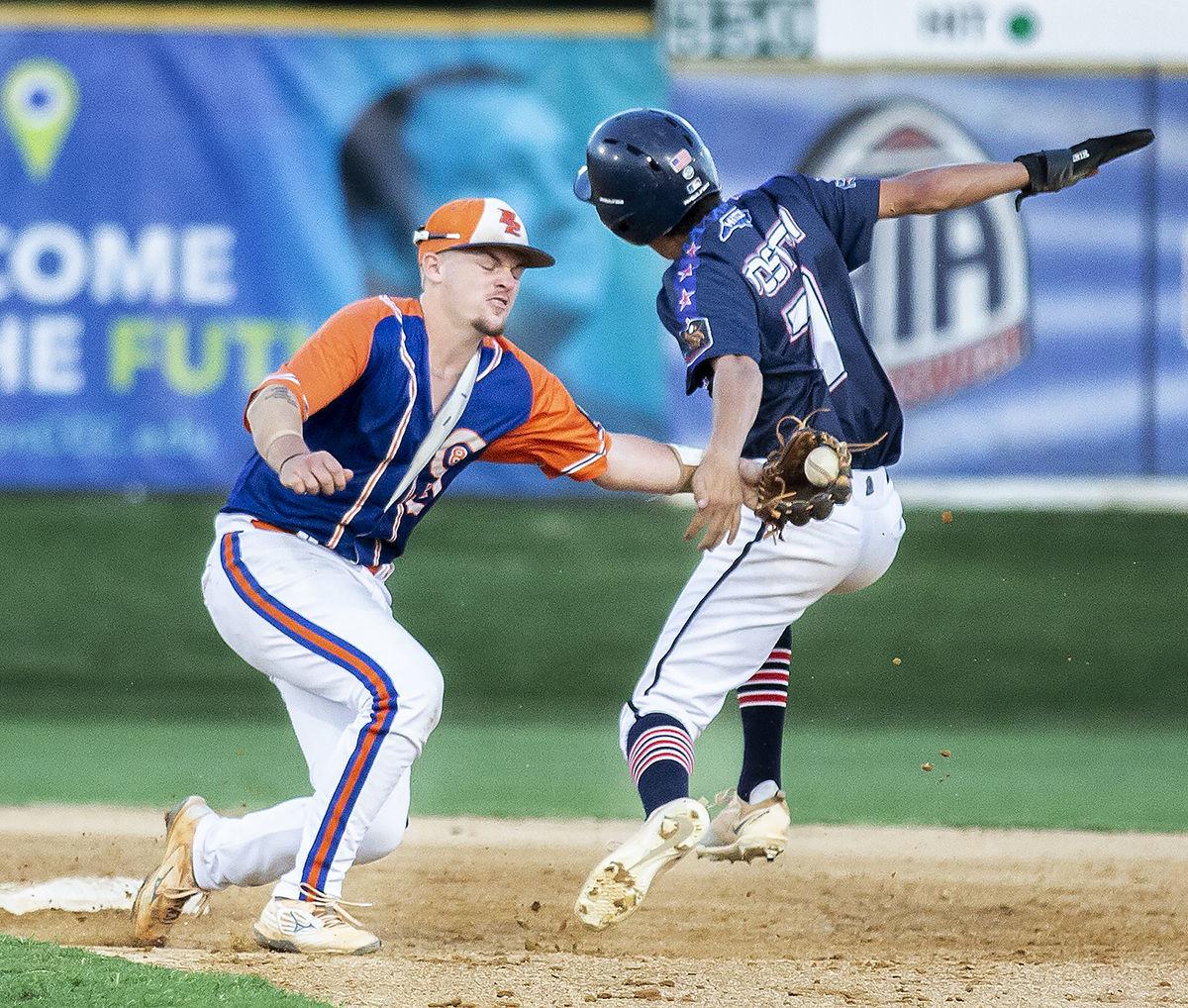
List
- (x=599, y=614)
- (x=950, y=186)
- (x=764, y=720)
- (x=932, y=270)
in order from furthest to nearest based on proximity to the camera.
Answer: (x=599, y=614) → (x=932, y=270) → (x=764, y=720) → (x=950, y=186)

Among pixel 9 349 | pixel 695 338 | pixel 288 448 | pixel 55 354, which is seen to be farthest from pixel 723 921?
pixel 9 349

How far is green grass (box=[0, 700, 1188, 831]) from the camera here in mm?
6375

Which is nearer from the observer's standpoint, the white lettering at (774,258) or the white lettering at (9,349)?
the white lettering at (774,258)

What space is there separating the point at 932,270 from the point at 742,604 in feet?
17.9

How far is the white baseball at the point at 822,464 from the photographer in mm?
4012

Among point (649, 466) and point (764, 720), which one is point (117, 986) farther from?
point (764, 720)

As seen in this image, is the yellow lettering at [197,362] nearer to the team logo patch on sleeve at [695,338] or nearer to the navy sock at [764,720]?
the navy sock at [764,720]

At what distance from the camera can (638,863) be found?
3.78 m

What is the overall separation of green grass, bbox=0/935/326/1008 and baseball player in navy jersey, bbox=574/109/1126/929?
39.4 inches

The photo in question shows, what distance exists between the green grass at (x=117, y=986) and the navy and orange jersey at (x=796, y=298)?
1.65 m

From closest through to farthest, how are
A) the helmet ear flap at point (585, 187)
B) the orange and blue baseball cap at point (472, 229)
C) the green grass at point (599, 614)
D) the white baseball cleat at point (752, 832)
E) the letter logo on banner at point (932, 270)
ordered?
the orange and blue baseball cap at point (472, 229), the helmet ear flap at point (585, 187), the white baseball cleat at point (752, 832), the green grass at point (599, 614), the letter logo on banner at point (932, 270)

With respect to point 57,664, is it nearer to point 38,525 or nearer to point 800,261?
point 38,525

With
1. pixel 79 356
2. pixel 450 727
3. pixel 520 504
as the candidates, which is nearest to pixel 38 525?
pixel 79 356

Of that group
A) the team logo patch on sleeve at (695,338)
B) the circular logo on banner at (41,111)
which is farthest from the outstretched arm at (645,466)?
the circular logo on banner at (41,111)
